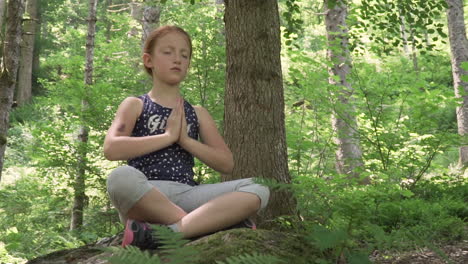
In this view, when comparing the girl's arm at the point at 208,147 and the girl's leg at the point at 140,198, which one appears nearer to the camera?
the girl's leg at the point at 140,198

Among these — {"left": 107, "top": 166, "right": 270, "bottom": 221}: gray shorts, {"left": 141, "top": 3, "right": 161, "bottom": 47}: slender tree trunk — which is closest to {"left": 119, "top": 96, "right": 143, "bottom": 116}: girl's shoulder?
{"left": 107, "top": 166, "right": 270, "bottom": 221}: gray shorts

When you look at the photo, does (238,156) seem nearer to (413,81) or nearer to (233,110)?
(233,110)

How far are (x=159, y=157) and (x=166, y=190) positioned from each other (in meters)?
0.22

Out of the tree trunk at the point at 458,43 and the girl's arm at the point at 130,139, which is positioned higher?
the tree trunk at the point at 458,43

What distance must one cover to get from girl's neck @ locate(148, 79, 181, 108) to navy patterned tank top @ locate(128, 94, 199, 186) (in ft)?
0.11

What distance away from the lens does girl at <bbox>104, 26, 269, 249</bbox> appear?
2.81m

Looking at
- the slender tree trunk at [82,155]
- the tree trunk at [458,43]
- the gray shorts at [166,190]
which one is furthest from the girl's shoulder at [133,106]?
the tree trunk at [458,43]

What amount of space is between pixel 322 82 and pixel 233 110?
2486mm

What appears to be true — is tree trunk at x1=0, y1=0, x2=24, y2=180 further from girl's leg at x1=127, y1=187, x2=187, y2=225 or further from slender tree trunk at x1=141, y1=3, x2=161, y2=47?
slender tree trunk at x1=141, y1=3, x2=161, y2=47

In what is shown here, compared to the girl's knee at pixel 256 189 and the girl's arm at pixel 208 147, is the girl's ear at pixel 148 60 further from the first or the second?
the girl's knee at pixel 256 189

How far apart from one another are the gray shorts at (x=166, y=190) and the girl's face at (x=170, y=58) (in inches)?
26.9

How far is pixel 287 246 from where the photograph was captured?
2.77m

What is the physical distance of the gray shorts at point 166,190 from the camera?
280cm

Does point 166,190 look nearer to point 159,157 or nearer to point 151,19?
point 159,157
